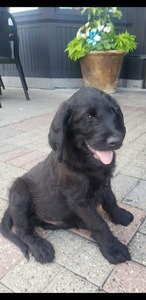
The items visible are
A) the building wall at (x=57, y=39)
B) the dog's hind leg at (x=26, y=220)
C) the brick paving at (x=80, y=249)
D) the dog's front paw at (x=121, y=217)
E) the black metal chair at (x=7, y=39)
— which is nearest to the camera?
the brick paving at (x=80, y=249)

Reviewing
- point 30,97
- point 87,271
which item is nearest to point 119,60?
point 30,97

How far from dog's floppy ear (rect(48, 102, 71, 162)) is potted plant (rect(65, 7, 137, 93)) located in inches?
169

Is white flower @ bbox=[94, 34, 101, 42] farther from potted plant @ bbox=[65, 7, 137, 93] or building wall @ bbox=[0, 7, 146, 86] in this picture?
building wall @ bbox=[0, 7, 146, 86]

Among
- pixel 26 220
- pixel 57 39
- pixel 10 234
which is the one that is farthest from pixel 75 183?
pixel 57 39

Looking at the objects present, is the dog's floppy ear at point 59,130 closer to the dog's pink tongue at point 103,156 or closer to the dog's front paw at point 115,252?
the dog's pink tongue at point 103,156

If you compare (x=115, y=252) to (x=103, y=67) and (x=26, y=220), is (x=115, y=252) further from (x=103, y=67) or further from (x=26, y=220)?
(x=103, y=67)

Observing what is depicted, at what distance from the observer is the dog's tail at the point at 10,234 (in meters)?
1.67

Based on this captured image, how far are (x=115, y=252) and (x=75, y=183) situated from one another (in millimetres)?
468

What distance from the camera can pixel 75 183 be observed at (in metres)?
1.60

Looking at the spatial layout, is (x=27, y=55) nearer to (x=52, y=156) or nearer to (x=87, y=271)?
(x=52, y=156)

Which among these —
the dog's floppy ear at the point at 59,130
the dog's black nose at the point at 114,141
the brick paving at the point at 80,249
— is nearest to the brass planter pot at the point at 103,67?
the brick paving at the point at 80,249

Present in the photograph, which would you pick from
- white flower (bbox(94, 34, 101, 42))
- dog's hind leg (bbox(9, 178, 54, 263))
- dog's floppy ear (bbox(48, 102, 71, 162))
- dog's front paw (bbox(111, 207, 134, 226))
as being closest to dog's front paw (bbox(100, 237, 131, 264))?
dog's front paw (bbox(111, 207, 134, 226))

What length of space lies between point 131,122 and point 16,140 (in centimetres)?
174
